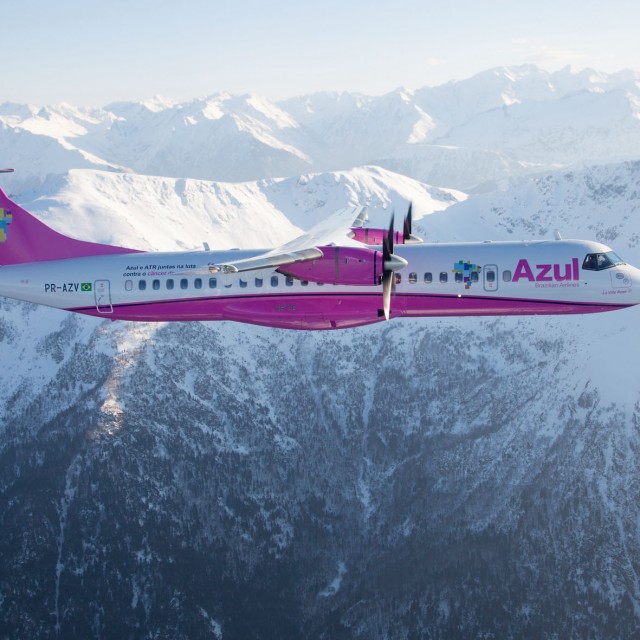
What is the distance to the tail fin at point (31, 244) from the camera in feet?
236

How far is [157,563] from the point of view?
176625 millimetres

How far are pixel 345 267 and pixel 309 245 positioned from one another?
569cm

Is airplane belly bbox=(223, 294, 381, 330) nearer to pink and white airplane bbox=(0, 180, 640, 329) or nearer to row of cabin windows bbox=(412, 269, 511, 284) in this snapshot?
pink and white airplane bbox=(0, 180, 640, 329)

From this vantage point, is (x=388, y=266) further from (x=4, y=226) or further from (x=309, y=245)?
(x=4, y=226)

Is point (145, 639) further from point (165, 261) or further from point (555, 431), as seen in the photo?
point (165, 261)

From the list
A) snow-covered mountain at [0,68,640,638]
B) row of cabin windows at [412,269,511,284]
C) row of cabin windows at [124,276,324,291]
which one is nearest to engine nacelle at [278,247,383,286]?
row of cabin windows at [124,276,324,291]

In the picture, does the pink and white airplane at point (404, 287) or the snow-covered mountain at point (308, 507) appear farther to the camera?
the snow-covered mountain at point (308, 507)

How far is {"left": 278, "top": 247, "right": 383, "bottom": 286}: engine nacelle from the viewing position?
57688mm

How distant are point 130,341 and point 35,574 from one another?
193 feet

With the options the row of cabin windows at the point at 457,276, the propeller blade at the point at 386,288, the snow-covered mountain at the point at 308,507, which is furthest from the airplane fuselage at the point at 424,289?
the snow-covered mountain at the point at 308,507

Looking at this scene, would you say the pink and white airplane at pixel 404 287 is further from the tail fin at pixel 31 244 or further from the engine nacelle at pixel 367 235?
the engine nacelle at pixel 367 235

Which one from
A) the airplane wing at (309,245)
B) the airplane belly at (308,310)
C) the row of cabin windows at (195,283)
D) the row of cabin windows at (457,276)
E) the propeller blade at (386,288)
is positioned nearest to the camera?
the airplane wing at (309,245)

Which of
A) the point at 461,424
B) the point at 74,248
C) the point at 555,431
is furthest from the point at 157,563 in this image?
the point at 74,248

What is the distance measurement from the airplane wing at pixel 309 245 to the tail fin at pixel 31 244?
17.2 m
